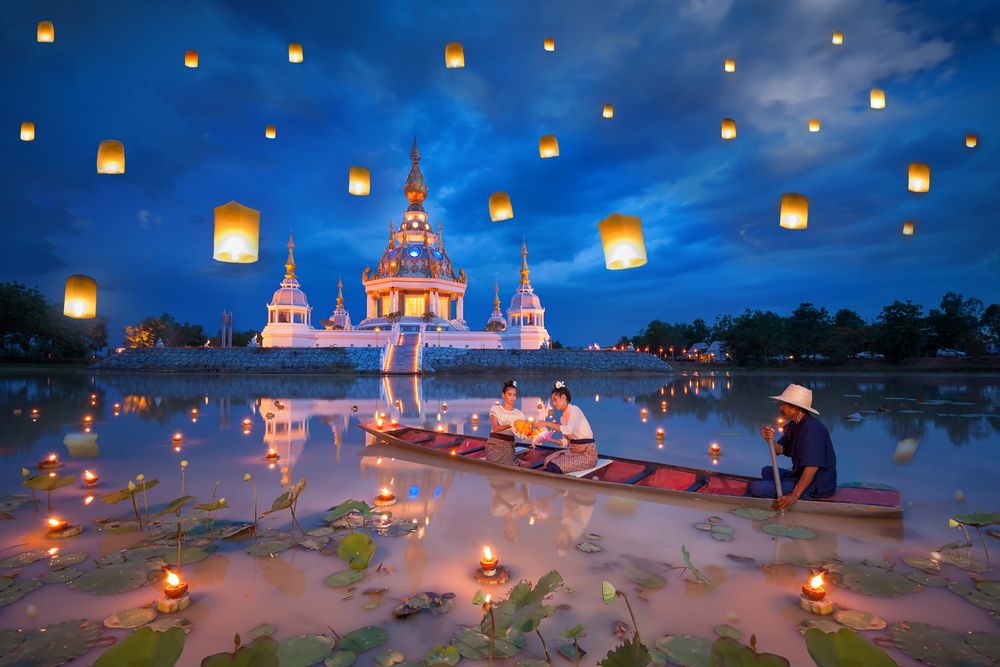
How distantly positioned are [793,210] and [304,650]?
845 centimetres

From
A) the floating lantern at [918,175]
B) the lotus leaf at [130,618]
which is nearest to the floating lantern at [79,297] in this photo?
the lotus leaf at [130,618]

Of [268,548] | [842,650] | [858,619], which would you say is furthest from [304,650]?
[858,619]

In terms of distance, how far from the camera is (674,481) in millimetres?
7531

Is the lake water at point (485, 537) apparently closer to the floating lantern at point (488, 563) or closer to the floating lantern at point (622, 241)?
the floating lantern at point (488, 563)

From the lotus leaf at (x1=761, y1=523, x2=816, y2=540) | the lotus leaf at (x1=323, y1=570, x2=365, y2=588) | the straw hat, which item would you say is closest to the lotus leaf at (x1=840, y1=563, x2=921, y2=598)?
the lotus leaf at (x1=761, y1=523, x2=816, y2=540)

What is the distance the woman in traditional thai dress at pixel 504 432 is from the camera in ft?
27.9

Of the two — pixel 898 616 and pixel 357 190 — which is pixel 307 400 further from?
pixel 898 616

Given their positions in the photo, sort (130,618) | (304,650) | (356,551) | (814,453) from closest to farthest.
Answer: (304,650) → (130,618) → (356,551) → (814,453)

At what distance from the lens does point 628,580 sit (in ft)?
15.4

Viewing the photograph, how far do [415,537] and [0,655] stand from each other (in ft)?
10.5

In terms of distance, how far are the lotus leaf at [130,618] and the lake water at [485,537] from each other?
18 centimetres

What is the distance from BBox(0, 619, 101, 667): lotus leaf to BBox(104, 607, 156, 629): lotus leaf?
0.28 feet

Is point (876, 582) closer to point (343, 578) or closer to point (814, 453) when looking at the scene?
point (814, 453)

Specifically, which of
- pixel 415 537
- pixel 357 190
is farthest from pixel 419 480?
pixel 357 190
